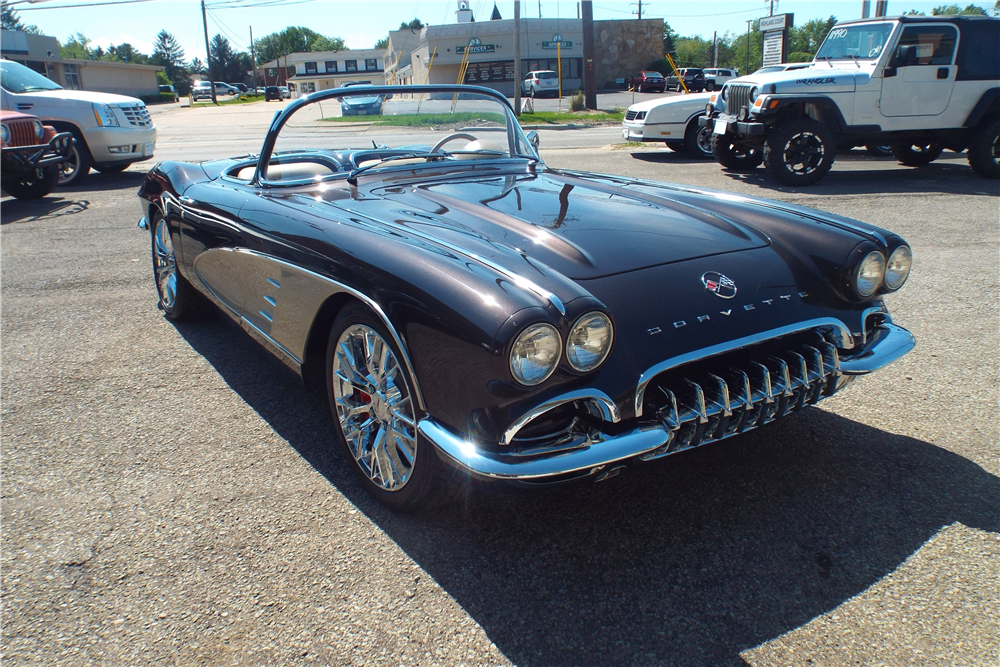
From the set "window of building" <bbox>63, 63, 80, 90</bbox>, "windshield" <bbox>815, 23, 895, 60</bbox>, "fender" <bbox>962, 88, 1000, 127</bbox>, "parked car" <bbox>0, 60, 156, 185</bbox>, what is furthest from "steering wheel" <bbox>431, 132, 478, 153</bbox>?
"window of building" <bbox>63, 63, 80, 90</bbox>

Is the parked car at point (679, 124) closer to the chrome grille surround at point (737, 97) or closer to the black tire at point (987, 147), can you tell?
the chrome grille surround at point (737, 97)

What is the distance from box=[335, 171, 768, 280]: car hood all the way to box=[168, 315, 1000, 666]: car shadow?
0.70m

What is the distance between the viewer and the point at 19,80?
35.1 feet

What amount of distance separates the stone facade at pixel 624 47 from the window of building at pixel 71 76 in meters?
35.6

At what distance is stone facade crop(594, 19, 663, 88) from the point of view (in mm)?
53219

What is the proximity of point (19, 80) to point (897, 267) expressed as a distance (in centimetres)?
1220

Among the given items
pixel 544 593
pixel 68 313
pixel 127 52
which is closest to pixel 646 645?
pixel 544 593

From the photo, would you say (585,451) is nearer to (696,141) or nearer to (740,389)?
(740,389)

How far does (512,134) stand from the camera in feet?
13.0

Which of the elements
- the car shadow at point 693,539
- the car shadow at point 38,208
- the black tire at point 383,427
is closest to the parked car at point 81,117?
the car shadow at point 38,208

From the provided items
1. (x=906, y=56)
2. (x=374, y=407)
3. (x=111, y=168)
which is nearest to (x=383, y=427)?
(x=374, y=407)

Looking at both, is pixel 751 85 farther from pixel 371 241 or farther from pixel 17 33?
pixel 17 33

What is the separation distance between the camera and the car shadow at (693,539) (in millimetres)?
1895

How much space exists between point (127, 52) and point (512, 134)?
12787 cm
